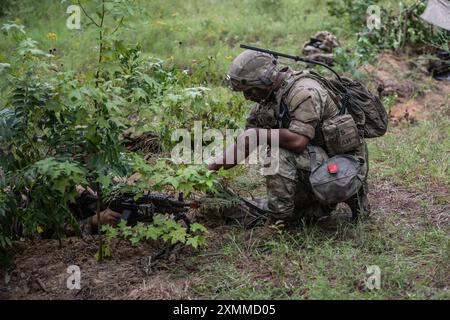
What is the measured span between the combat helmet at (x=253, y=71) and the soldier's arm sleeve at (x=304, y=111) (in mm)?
208

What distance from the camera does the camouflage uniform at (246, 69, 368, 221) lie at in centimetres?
402

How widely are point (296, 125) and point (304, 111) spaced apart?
109 mm

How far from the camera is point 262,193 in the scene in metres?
5.09

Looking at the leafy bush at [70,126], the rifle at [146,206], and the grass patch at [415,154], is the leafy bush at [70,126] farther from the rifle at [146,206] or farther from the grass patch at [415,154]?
the grass patch at [415,154]

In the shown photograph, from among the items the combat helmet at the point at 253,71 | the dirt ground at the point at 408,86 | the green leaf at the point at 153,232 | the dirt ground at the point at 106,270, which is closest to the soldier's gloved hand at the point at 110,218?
the dirt ground at the point at 106,270

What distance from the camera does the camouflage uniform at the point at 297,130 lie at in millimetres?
4016

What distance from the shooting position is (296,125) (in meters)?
4.00

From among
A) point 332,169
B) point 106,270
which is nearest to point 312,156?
point 332,169

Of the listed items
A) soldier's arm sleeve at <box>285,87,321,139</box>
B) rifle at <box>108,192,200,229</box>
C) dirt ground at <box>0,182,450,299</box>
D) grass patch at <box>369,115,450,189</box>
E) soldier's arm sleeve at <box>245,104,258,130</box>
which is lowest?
dirt ground at <box>0,182,450,299</box>

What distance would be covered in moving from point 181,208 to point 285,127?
2.96ft

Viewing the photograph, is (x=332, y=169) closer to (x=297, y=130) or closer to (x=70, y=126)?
(x=297, y=130)

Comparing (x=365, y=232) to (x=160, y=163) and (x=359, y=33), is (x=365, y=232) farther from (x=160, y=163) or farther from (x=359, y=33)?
(x=359, y=33)

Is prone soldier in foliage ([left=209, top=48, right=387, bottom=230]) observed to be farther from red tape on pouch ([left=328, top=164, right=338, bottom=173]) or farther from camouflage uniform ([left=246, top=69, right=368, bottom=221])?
red tape on pouch ([left=328, top=164, right=338, bottom=173])

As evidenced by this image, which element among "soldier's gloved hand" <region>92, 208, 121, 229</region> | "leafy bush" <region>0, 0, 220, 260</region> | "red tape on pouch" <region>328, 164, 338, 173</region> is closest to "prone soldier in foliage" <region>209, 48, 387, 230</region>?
"red tape on pouch" <region>328, 164, 338, 173</region>
